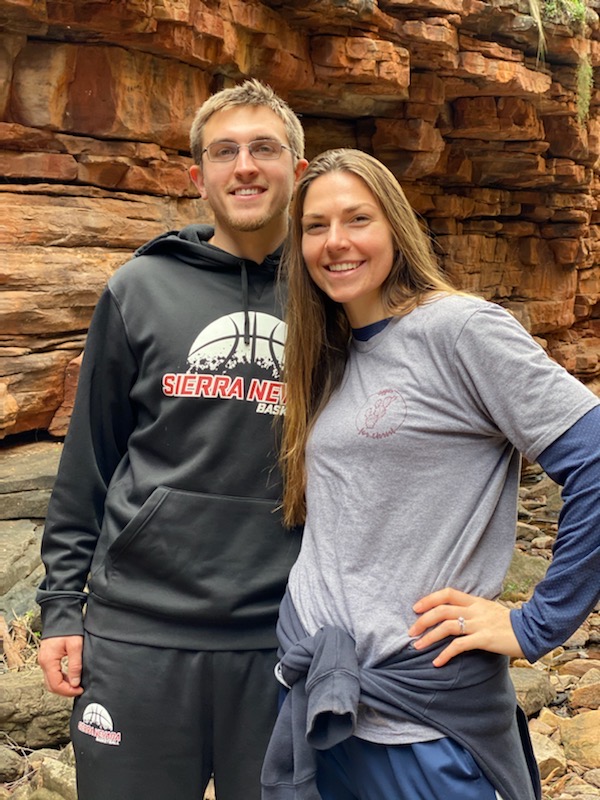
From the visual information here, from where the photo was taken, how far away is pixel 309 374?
2260 millimetres

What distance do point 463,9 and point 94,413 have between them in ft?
24.8

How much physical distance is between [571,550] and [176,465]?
1.07 meters

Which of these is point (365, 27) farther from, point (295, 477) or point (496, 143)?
point (295, 477)

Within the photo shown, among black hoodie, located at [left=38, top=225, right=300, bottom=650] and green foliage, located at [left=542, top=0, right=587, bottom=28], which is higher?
green foliage, located at [left=542, top=0, right=587, bottom=28]

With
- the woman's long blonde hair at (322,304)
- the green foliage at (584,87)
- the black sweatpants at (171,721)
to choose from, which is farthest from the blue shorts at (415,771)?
the green foliage at (584,87)

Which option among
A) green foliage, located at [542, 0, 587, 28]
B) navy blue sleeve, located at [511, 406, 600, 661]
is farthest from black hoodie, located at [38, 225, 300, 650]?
green foliage, located at [542, 0, 587, 28]

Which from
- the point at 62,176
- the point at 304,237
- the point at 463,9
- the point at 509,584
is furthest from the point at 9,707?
the point at 463,9

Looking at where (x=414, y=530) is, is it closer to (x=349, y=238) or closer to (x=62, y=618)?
(x=349, y=238)

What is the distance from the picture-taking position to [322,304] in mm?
2301

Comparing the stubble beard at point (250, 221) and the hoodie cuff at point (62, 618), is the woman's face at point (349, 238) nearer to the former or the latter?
the stubble beard at point (250, 221)

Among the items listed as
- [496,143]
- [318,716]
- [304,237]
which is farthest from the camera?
[496,143]

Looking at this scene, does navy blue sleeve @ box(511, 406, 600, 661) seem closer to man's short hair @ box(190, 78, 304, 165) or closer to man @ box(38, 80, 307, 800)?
man @ box(38, 80, 307, 800)

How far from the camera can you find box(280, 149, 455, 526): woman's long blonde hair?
213cm

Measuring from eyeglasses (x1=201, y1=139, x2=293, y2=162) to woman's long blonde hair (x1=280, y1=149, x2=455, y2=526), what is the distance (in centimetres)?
29
